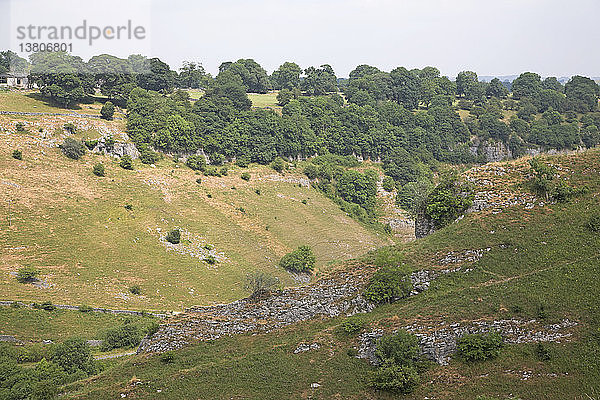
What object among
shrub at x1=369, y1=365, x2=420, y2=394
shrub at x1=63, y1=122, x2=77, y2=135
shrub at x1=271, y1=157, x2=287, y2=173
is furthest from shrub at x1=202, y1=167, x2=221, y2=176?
shrub at x1=369, y1=365, x2=420, y2=394

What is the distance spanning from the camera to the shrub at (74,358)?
32.7m

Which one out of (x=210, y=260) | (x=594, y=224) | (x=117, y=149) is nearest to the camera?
(x=594, y=224)

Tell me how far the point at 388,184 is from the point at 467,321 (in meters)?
82.9

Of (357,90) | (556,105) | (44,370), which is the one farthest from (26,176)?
(556,105)

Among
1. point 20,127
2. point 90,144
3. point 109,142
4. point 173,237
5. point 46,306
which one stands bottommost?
point 46,306

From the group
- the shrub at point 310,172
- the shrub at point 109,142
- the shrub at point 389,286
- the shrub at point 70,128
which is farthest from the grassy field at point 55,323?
the shrub at point 310,172

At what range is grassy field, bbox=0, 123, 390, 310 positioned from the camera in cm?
5166

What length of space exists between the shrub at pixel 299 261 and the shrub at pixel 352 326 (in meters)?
35.3

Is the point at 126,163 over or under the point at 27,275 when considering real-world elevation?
over

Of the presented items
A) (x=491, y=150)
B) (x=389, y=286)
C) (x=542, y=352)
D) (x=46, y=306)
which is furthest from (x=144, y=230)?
(x=491, y=150)

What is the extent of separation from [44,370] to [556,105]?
496 feet

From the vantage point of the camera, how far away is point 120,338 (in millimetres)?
40562

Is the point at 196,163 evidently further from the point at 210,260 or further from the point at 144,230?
the point at 210,260

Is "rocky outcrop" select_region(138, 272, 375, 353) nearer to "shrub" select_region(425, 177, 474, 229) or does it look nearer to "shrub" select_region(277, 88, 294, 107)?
"shrub" select_region(425, 177, 474, 229)
